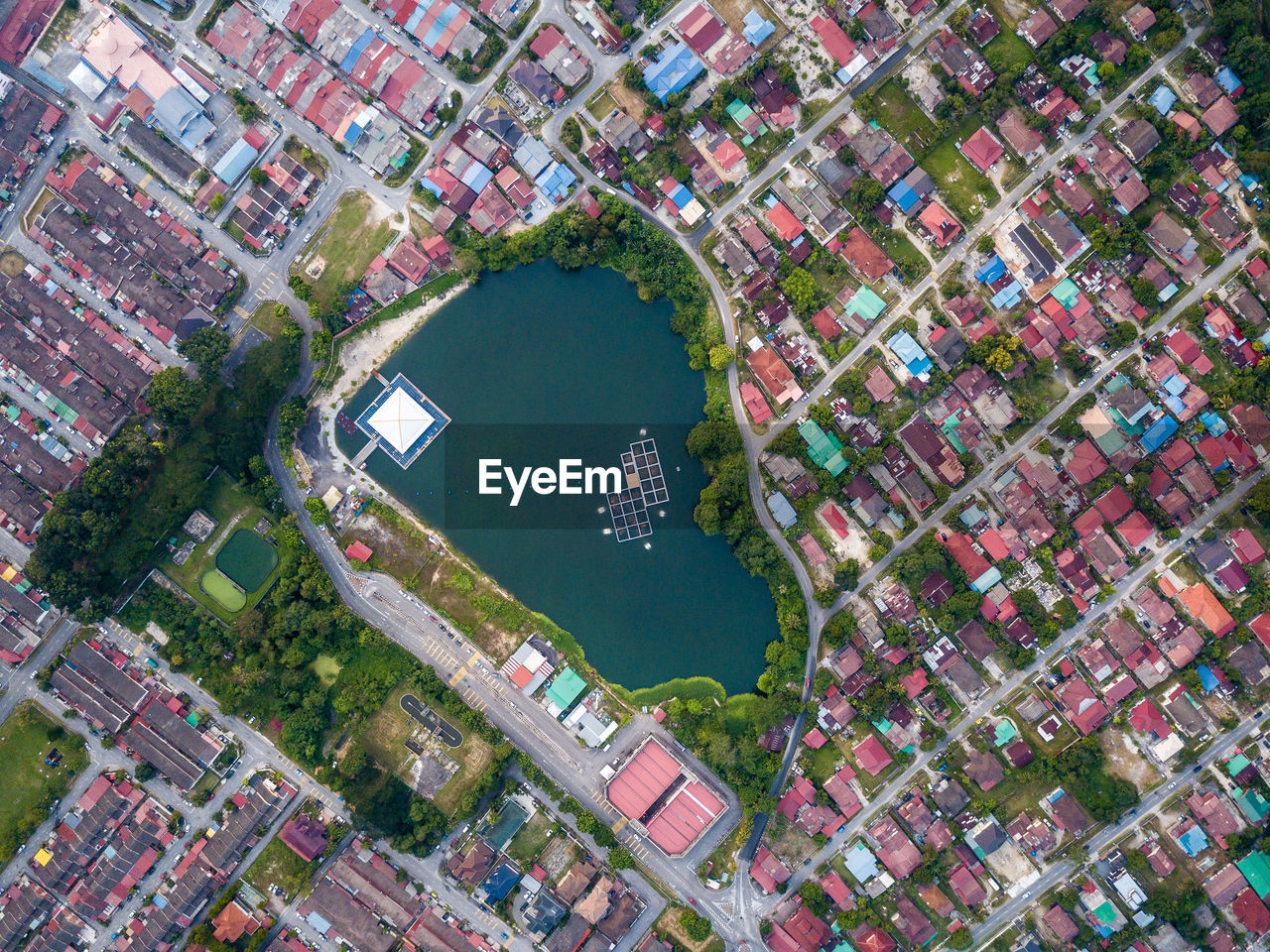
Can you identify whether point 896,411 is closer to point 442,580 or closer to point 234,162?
point 442,580

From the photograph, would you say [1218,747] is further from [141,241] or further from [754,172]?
[141,241]

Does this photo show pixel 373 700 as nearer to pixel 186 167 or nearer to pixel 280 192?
pixel 280 192

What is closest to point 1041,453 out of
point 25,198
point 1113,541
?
point 1113,541

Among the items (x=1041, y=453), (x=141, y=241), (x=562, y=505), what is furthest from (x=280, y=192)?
(x=1041, y=453)

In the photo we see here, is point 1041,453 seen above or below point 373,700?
above

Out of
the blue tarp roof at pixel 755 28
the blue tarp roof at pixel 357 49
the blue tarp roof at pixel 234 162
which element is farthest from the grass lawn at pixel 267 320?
the blue tarp roof at pixel 755 28

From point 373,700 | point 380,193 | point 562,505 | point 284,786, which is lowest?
point 284,786

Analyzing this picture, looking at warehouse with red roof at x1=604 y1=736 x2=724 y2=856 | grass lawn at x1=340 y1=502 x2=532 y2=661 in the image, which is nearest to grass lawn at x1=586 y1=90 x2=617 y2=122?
grass lawn at x1=340 y1=502 x2=532 y2=661
